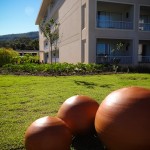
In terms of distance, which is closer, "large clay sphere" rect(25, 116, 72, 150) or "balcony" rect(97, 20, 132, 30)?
"large clay sphere" rect(25, 116, 72, 150)

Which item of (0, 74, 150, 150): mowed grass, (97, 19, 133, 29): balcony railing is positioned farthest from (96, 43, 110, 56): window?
(0, 74, 150, 150): mowed grass

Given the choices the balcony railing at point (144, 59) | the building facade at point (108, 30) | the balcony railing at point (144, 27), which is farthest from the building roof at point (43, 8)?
the balcony railing at point (144, 59)

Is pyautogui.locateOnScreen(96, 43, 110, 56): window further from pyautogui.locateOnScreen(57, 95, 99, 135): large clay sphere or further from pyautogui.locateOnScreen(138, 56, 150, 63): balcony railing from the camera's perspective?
pyautogui.locateOnScreen(57, 95, 99, 135): large clay sphere

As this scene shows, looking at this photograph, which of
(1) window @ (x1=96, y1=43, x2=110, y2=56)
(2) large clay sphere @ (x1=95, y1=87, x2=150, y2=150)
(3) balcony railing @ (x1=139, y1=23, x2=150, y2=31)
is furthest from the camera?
(1) window @ (x1=96, y1=43, x2=110, y2=56)

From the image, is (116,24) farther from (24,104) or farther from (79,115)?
(79,115)

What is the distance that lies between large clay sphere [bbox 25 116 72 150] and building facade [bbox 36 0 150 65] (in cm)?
1893

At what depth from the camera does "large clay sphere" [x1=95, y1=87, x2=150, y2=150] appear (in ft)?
13.5

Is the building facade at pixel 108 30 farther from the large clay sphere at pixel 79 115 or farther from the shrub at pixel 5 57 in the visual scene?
the large clay sphere at pixel 79 115

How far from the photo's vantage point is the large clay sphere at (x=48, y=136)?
4.50m

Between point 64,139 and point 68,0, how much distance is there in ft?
96.7

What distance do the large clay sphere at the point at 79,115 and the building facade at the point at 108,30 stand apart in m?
18.1

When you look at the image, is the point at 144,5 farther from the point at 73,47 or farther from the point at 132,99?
the point at 132,99

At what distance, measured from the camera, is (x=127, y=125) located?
4.17m

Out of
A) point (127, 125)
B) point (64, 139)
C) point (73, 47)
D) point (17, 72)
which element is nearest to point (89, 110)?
point (64, 139)
